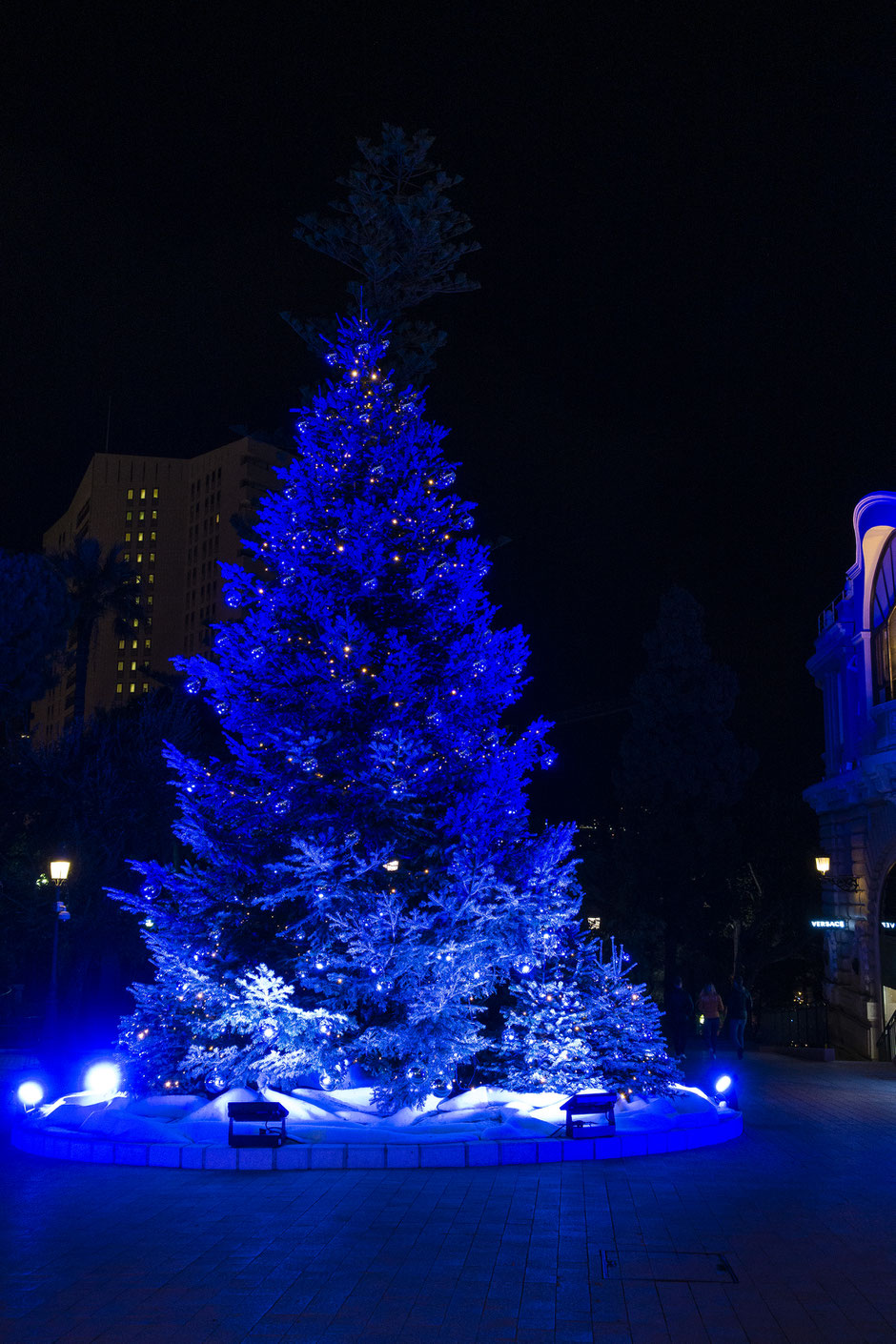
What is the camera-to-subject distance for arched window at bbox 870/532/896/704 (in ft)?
77.5

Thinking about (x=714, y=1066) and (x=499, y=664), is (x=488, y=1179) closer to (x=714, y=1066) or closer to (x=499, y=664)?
(x=499, y=664)

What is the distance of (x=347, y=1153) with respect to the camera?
10.7 m

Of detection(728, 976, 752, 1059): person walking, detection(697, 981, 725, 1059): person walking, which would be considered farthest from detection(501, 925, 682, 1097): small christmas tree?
detection(728, 976, 752, 1059): person walking

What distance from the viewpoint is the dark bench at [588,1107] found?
1114 centimetres

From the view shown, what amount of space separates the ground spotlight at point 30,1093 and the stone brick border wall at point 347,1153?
1887mm

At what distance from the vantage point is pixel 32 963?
3809cm

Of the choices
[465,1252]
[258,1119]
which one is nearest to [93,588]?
[258,1119]

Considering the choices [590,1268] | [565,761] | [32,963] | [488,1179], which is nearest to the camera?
[590,1268]

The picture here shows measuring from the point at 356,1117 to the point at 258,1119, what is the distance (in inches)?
57.7

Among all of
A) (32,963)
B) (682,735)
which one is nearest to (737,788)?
(682,735)

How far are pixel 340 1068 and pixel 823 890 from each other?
19221mm

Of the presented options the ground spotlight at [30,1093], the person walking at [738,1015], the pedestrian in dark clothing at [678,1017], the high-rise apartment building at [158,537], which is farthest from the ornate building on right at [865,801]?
the high-rise apartment building at [158,537]

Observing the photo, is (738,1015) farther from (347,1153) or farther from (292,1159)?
(292,1159)

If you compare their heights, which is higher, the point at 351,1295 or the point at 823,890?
the point at 823,890
